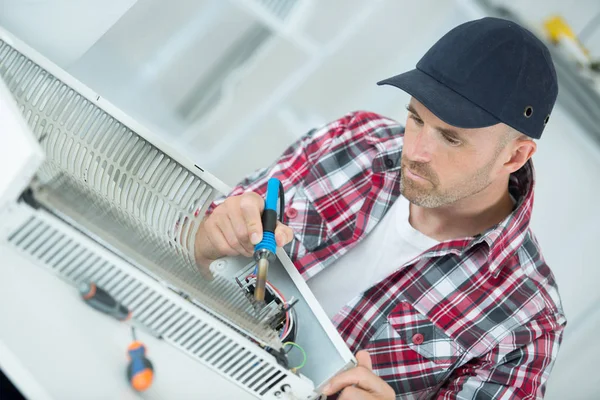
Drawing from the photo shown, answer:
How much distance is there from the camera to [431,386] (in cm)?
122

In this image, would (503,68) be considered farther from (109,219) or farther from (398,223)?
(109,219)

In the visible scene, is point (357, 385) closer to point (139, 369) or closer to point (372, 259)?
point (139, 369)

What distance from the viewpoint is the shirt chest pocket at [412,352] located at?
3.95ft

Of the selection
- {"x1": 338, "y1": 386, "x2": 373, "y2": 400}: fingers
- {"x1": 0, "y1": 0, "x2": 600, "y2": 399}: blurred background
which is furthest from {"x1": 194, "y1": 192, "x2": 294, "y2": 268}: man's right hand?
{"x1": 0, "y1": 0, "x2": 600, "y2": 399}: blurred background

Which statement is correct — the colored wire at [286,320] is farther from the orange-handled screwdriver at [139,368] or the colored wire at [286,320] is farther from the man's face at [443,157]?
the man's face at [443,157]

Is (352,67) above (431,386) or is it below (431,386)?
above

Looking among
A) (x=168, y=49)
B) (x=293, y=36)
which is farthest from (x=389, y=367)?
(x=168, y=49)

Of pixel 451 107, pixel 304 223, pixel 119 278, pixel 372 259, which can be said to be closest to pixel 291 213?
pixel 304 223

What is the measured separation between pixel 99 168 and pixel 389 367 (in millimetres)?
730

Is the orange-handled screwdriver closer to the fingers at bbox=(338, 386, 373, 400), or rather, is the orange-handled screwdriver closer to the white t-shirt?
the fingers at bbox=(338, 386, 373, 400)

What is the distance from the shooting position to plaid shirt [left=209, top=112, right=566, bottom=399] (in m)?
1.18

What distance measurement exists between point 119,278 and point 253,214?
30 cm

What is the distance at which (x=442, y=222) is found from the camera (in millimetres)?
1323

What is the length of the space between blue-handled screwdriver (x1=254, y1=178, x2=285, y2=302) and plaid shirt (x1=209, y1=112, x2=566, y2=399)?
13.8 inches
